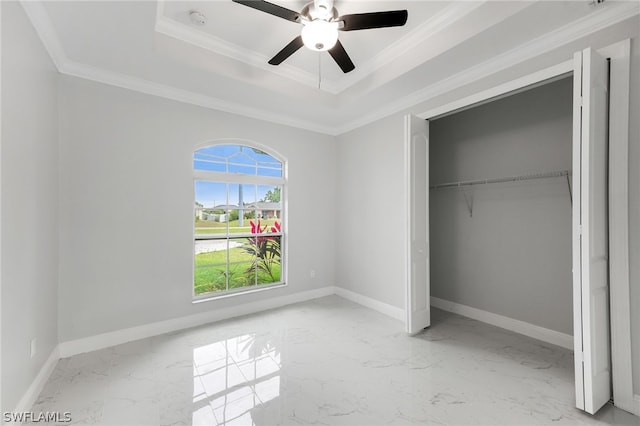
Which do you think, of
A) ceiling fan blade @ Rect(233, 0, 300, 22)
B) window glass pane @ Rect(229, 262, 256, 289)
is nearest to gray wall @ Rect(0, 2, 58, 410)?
ceiling fan blade @ Rect(233, 0, 300, 22)

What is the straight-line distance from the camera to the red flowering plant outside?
401 centimetres

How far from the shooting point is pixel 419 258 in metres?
3.19

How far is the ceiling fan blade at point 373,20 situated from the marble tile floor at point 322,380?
2742 mm

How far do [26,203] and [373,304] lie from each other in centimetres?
376

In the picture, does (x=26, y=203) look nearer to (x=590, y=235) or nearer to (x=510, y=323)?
(x=590, y=235)

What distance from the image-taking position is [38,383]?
2.10 meters

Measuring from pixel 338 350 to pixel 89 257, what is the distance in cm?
268

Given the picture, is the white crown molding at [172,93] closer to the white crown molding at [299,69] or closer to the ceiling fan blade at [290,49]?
the white crown molding at [299,69]

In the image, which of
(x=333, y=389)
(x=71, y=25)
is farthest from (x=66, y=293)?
(x=333, y=389)

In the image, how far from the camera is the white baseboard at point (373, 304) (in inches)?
142

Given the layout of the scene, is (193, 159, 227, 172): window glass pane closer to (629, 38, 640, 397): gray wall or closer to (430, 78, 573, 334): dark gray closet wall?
(430, 78, 573, 334): dark gray closet wall

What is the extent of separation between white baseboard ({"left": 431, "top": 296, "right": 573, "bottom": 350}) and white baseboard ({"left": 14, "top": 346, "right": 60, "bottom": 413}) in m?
4.34

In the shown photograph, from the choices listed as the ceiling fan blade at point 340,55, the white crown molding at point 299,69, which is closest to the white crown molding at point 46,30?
the white crown molding at point 299,69

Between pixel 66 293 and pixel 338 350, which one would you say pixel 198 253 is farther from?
pixel 338 350
